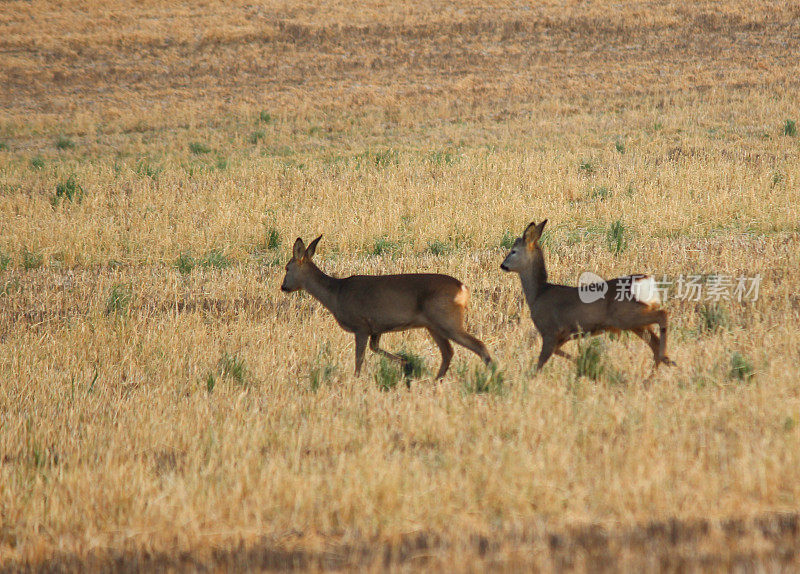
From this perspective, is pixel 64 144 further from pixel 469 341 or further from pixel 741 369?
pixel 741 369

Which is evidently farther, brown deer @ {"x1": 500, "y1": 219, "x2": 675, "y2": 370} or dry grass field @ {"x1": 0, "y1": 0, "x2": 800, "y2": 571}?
brown deer @ {"x1": 500, "y1": 219, "x2": 675, "y2": 370}

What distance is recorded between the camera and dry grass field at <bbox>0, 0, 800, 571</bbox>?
172 inches

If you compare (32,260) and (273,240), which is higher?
(273,240)

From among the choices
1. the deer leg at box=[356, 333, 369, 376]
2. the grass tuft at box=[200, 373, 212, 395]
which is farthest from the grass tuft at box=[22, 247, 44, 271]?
the deer leg at box=[356, 333, 369, 376]

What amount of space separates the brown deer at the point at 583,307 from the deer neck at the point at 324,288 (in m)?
1.68

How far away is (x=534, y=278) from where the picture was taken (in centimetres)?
789

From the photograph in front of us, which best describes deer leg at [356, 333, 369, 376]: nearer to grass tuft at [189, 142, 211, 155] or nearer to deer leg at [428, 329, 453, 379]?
deer leg at [428, 329, 453, 379]

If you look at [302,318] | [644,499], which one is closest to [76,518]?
[644,499]

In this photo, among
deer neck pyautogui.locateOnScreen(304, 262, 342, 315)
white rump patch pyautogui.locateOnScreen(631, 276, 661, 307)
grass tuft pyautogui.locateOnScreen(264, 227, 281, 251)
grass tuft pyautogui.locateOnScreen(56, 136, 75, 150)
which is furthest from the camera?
grass tuft pyautogui.locateOnScreen(56, 136, 75, 150)

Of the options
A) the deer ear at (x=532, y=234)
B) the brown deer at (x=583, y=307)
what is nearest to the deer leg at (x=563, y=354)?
the brown deer at (x=583, y=307)

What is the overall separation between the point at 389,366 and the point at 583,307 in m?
1.70

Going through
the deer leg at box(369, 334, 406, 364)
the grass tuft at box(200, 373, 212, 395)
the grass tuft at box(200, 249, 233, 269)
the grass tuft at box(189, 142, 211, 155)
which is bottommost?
the grass tuft at box(200, 373, 212, 395)

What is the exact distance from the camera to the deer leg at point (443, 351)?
7762 millimetres

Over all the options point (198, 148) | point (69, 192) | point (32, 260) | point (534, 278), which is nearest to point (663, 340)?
point (534, 278)
